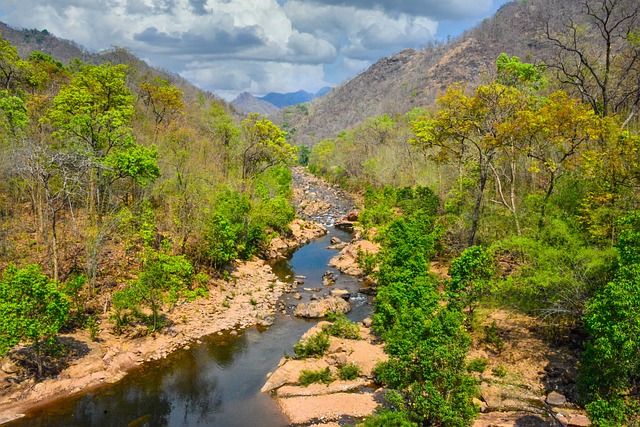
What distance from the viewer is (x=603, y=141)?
20.5 meters

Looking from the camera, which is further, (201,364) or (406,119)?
(406,119)

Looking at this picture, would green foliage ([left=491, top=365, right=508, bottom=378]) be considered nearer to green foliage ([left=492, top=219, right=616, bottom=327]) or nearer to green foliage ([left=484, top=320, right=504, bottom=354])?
green foliage ([left=484, top=320, right=504, bottom=354])

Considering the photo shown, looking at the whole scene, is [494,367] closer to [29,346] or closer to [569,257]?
[569,257]

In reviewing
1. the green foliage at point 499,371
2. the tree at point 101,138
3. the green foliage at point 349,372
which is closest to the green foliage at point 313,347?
the green foliage at point 349,372

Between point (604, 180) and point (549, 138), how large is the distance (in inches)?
173

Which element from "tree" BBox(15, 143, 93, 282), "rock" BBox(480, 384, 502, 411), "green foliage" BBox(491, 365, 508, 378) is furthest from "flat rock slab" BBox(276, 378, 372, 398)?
"tree" BBox(15, 143, 93, 282)

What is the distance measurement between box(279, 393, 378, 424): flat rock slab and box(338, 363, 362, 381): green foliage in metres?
1.09

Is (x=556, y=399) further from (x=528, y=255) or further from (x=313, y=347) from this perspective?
(x=313, y=347)

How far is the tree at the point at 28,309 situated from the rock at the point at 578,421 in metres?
19.7

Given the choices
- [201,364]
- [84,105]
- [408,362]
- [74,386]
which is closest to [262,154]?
[84,105]

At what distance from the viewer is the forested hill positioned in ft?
366

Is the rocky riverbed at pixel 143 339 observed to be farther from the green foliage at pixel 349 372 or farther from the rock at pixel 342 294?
the green foliage at pixel 349 372

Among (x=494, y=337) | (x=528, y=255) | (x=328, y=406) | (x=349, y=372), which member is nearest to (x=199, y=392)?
(x=328, y=406)

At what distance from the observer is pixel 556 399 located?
16984 millimetres
